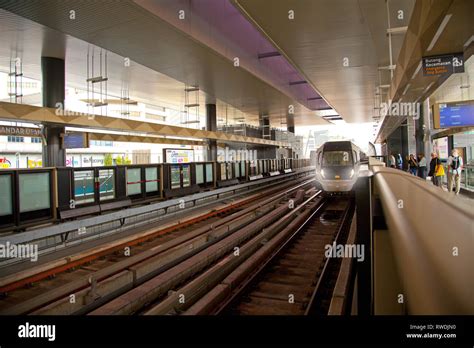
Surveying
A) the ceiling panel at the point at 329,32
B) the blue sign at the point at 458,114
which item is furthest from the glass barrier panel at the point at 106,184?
the blue sign at the point at 458,114

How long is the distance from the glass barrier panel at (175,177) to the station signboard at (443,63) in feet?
32.2

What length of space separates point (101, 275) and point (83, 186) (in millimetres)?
3561

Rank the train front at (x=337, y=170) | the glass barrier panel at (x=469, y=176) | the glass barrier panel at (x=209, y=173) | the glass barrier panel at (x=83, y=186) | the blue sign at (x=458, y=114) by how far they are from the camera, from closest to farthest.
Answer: the glass barrier panel at (x=83, y=186), the blue sign at (x=458, y=114), the glass barrier panel at (x=469, y=176), the train front at (x=337, y=170), the glass barrier panel at (x=209, y=173)

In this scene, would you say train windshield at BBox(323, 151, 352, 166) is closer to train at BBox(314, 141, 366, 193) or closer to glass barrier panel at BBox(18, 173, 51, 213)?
train at BBox(314, 141, 366, 193)

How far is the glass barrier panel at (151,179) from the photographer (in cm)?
1118

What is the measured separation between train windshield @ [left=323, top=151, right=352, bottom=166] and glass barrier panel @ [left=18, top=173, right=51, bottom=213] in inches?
418

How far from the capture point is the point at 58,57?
9695 mm

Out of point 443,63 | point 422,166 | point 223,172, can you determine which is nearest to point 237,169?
point 223,172

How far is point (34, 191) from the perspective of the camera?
7176 millimetres

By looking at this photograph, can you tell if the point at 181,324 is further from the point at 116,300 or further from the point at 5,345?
the point at 116,300

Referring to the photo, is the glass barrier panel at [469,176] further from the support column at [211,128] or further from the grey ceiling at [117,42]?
the support column at [211,128]

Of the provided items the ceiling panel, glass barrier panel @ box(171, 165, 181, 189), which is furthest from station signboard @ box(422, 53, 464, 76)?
glass barrier panel @ box(171, 165, 181, 189)

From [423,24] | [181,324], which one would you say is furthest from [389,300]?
[423,24]

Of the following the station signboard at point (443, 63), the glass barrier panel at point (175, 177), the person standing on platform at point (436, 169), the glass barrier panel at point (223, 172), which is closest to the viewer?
the station signboard at point (443, 63)
